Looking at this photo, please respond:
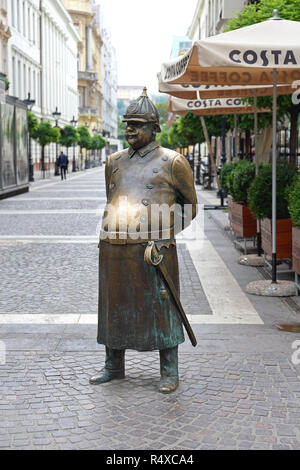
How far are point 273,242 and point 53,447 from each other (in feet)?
15.2

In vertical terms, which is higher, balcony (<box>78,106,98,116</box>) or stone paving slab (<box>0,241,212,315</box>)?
balcony (<box>78,106,98,116</box>)

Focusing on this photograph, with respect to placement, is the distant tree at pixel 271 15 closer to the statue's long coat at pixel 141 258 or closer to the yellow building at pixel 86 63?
the statue's long coat at pixel 141 258

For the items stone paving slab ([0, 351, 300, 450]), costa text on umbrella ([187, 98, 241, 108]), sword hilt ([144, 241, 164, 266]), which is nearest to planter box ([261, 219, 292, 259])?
stone paving slab ([0, 351, 300, 450])

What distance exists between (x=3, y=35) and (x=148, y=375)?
3828cm

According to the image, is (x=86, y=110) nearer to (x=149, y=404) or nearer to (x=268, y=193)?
(x=268, y=193)

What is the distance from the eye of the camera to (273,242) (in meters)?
7.69

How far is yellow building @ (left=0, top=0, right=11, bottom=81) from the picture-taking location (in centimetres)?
3894

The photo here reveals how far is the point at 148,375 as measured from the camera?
4.86 metres

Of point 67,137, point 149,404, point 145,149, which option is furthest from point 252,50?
point 67,137

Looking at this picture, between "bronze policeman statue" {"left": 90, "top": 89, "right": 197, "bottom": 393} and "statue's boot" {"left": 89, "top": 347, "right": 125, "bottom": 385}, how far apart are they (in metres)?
0.22

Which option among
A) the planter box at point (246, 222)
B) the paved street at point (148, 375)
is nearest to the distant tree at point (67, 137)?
the planter box at point (246, 222)

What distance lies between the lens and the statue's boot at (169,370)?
448 cm

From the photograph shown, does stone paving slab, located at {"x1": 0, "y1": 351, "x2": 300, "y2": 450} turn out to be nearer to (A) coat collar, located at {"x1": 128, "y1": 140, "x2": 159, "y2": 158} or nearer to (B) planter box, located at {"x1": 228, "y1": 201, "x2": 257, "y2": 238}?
(A) coat collar, located at {"x1": 128, "y1": 140, "x2": 159, "y2": 158}

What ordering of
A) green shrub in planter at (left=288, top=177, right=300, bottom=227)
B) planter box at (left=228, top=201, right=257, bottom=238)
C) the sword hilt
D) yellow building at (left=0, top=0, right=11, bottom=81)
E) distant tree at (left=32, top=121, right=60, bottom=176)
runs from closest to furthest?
the sword hilt → green shrub in planter at (left=288, top=177, right=300, bottom=227) → planter box at (left=228, top=201, right=257, bottom=238) → yellow building at (left=0, top=0, right=11, bottom=81) → distant tree at (left=32, top=121, right=60, bottom=176)
